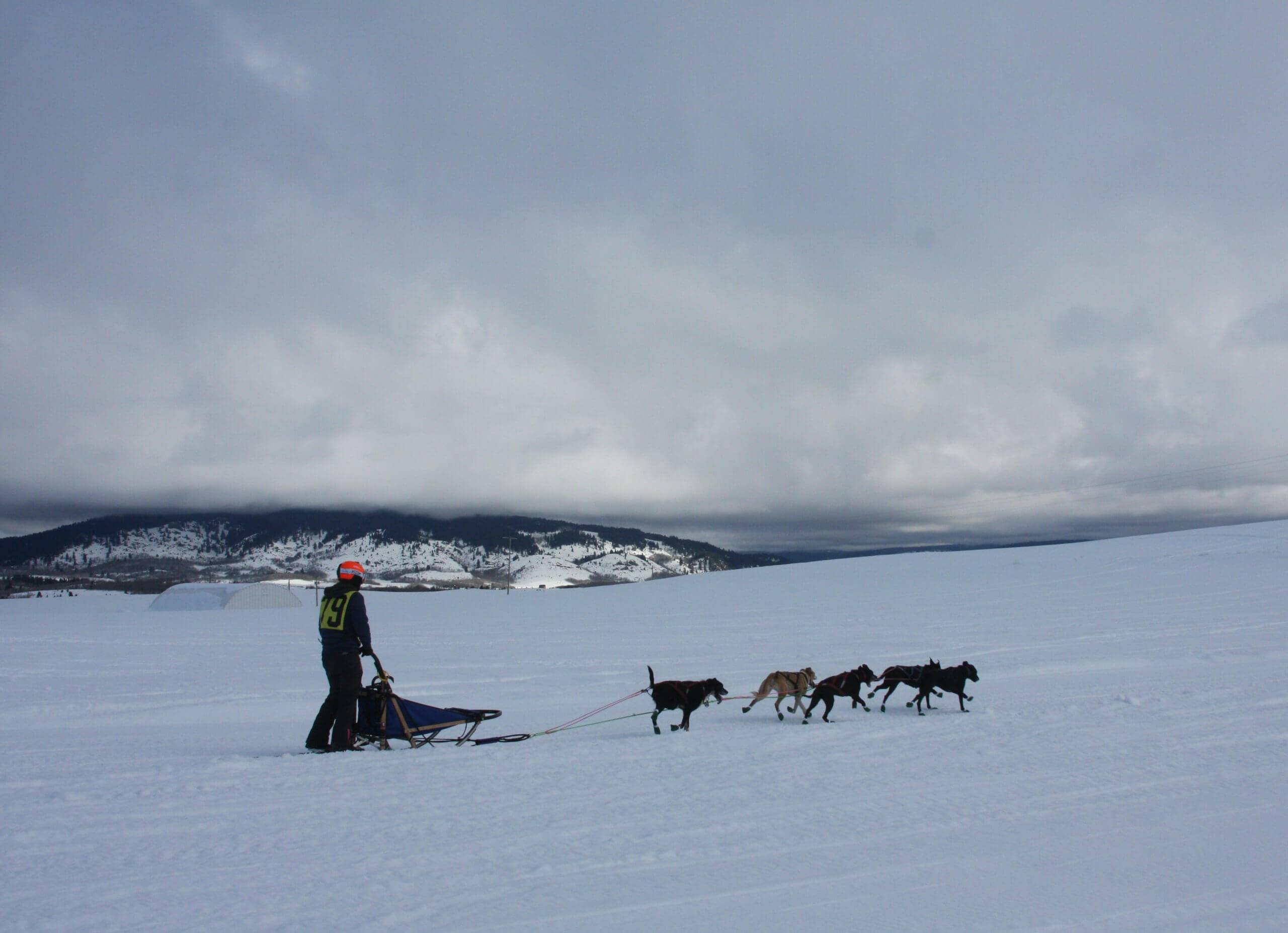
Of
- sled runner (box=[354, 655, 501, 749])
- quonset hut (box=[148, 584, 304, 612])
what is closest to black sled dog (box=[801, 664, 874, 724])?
sled runner (box=[354, 655, 501, 749])

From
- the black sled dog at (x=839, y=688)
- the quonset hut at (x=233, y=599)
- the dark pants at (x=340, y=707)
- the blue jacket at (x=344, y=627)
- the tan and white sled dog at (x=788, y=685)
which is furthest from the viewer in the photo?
the quonset hut at (x=233, y=599)

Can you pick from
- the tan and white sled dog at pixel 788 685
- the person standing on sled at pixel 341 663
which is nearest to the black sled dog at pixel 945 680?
the tan and white sled dog at pixel 788 685

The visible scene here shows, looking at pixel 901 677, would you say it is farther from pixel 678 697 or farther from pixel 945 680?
pixel 678 697

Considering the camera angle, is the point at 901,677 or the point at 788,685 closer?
the point at 788,685

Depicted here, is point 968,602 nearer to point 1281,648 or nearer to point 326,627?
point 1281,648

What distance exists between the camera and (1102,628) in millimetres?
18844

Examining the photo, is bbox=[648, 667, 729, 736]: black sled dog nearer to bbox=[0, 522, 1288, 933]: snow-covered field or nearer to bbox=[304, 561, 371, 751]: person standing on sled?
bbox=[0, 522, 1288, 933]: snow-covered field

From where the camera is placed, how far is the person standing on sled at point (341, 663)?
808 cm

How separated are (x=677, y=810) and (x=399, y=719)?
12.9 feet

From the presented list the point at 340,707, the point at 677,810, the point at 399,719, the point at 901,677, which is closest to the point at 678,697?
the point at 901,677

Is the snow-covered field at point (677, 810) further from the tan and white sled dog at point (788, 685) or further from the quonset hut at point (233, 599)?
the quonset hut at point (233, 599)

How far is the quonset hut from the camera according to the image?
70.5 m

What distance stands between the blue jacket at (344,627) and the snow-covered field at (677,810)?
3.73ft

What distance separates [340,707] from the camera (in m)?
8.14
